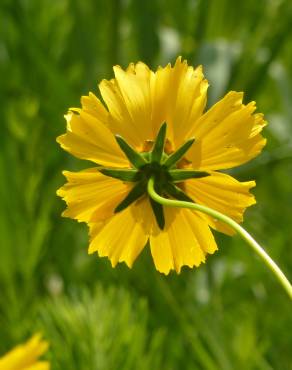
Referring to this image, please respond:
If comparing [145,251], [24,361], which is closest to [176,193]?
[24,361]

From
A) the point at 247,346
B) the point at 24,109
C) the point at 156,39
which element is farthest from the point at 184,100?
the point at 156,39

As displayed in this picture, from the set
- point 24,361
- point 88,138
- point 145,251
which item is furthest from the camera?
point 145,251

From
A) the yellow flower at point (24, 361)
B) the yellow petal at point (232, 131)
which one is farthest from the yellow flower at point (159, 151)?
the yellow flower at point (24, 361)

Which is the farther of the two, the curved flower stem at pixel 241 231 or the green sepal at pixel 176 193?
the green sepal at pixel 176 193

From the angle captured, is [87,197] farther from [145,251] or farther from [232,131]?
[145,251]

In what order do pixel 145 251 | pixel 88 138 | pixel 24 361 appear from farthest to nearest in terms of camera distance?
pixel 145 251, pixel 88 138, pixel 24 361

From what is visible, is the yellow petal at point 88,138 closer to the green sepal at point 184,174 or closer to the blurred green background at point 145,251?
the green sepal at point 184,174
